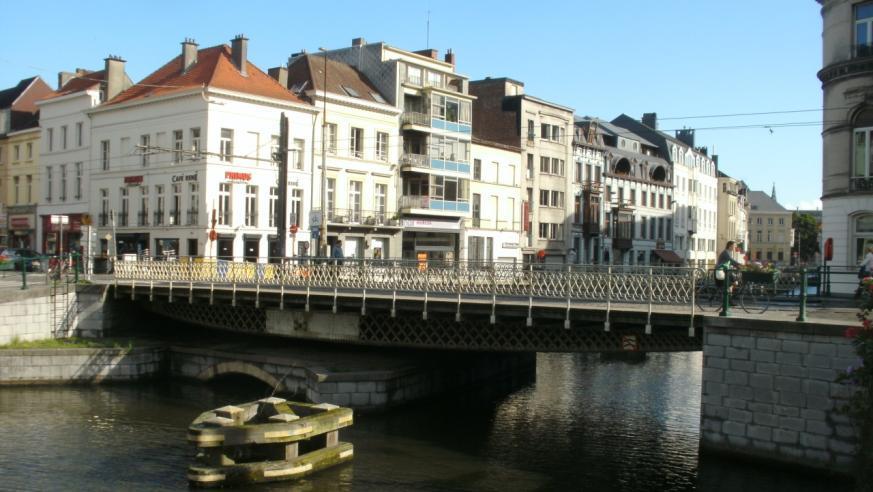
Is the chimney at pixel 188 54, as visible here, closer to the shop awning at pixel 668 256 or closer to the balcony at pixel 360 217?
the balcony at pixel 360 217

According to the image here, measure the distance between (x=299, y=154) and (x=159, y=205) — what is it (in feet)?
26.7

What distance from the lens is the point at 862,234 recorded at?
28.0m

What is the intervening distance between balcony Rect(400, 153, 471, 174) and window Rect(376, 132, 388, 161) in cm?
128

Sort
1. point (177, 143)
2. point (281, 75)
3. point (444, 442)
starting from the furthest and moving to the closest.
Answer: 1. point (281, 75)
2. point (177, 143)
3. point (444, 442)

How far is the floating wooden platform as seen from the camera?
52.9 ft

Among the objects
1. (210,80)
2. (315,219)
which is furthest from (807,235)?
(315,219)

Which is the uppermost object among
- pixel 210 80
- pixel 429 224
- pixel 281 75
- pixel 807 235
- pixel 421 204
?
pixel 281 75

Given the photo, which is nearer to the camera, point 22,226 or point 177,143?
point 177,143

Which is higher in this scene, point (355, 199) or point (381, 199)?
point (381, 199)

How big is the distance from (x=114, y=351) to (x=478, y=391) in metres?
12.6

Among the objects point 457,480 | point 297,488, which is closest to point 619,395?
point 457,480

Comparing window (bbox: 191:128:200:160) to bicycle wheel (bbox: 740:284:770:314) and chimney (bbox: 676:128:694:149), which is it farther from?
chimney (bbox: 676:128:694:149)

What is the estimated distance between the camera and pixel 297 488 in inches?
634

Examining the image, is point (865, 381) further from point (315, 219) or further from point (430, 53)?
point (430, 53)
